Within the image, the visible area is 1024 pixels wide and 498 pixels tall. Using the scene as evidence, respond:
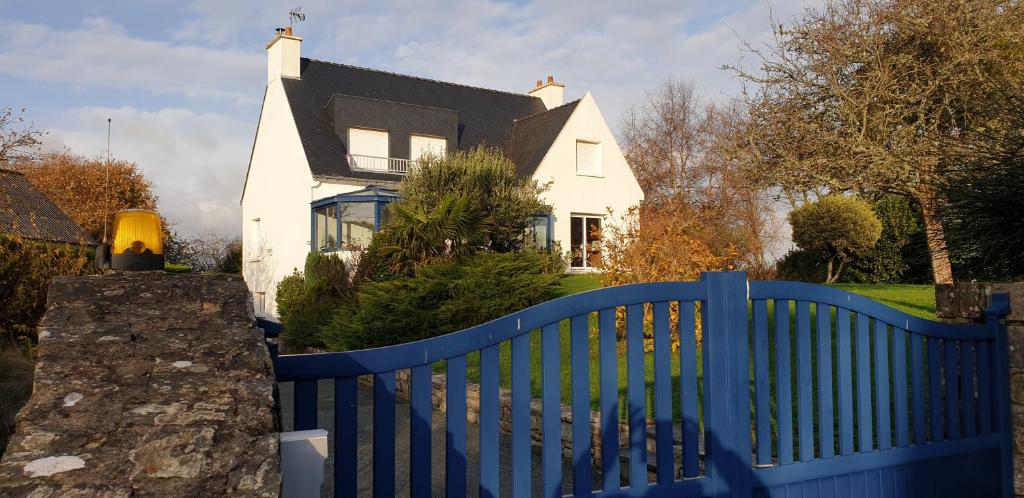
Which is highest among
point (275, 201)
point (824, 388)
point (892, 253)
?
point (275, 201)

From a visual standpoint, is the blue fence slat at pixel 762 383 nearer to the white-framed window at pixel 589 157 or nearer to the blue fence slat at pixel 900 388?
the blue fence slat at pixel 900 388

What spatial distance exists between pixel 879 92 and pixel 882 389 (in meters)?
9.86

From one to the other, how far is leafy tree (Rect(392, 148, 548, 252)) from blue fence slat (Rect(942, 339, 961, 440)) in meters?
12.0

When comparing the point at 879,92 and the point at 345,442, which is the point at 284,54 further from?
the point at 345,442

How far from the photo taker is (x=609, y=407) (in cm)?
335

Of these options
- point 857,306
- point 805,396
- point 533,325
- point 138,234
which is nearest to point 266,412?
point 533,325

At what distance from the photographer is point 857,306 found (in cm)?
425

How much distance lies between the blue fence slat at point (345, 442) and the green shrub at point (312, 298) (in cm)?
1138

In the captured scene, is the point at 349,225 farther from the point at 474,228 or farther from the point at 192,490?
the point at 192,490

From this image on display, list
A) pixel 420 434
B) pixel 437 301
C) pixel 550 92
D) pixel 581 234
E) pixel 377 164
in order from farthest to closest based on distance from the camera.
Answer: pixel 550 92
pixel 581 234
pixel 377 164
pixel 437 301
pixel 420 434

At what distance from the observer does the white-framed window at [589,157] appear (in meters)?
24.5

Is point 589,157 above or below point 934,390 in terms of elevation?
above

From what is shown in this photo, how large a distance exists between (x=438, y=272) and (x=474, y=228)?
2088 millimetres

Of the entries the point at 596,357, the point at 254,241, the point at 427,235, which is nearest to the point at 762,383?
the point at 596,357
